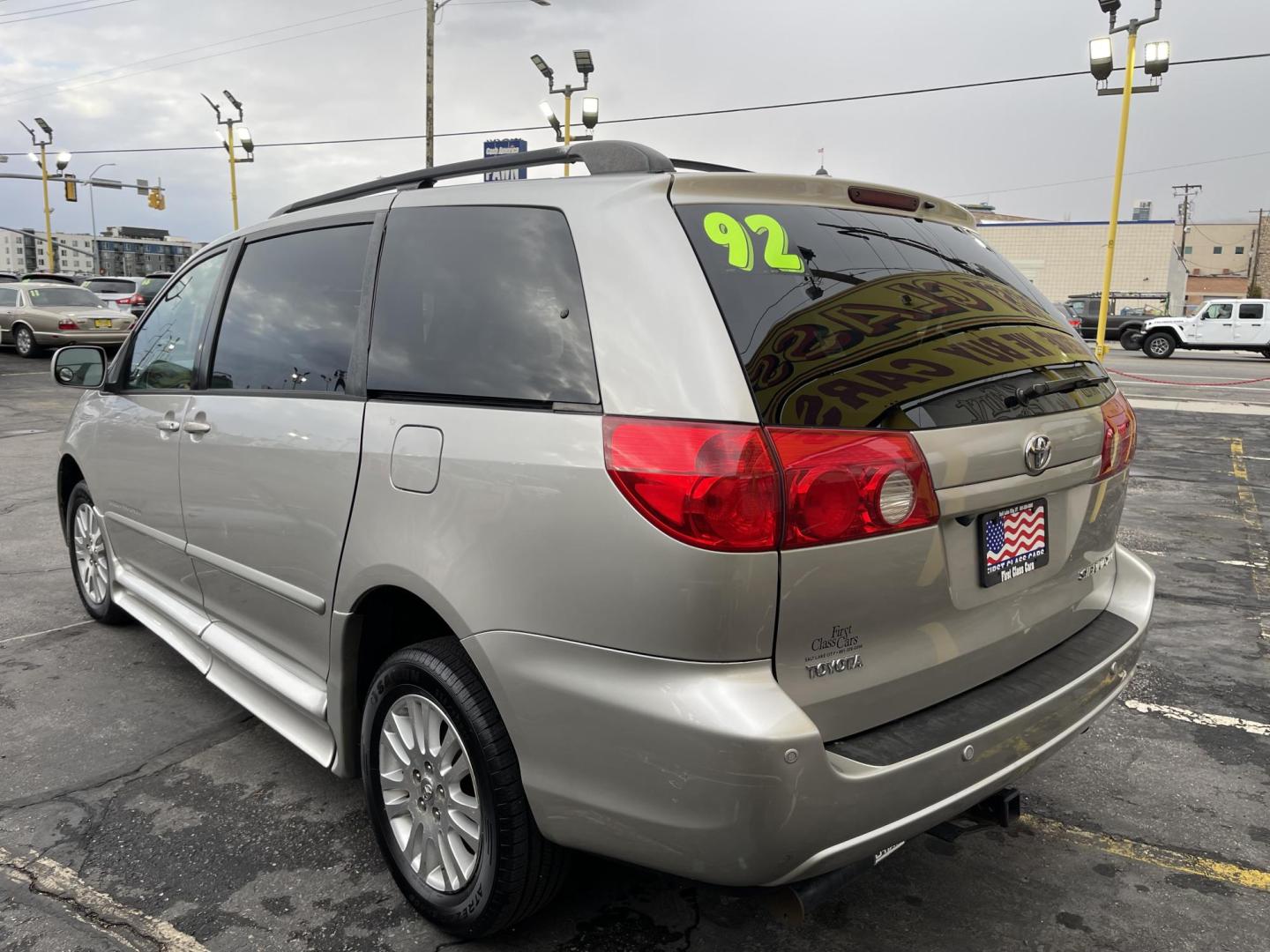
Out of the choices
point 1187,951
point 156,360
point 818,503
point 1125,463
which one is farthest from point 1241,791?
point 156,360

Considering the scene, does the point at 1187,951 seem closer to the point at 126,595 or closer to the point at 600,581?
the point at 600,581

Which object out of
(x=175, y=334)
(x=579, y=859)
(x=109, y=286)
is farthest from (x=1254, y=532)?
(x=109, y=286)

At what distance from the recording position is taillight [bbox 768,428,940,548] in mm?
1806

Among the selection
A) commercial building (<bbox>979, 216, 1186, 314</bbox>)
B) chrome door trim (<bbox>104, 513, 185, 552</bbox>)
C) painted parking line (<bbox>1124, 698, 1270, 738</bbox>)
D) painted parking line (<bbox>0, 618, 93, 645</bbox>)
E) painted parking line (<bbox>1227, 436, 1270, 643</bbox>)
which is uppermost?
commercial building (<bbox>979, 216, 1186, 314</bbox>)

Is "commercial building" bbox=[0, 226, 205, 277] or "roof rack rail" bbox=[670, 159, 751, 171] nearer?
"roof rack rail" bbox=[670, 159, 751, 171]

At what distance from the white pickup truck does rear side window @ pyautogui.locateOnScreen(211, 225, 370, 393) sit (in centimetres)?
3133

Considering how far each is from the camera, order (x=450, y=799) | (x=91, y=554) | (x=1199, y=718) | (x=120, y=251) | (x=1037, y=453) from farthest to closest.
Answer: (x=120, y=251) < (x=91, y=554) < (x=1199, y=718) < (x=450, y=799) < (x=1037, y=453)

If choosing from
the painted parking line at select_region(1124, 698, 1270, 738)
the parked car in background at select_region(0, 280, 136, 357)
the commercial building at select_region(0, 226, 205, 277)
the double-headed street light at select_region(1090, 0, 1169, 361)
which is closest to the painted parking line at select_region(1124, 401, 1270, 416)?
the double-headed street light at select_region(1090, 0, 1169, 361)

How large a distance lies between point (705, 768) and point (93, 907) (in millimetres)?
1819

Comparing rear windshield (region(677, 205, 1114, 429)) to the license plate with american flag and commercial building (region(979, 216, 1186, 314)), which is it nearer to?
the license plate with american flag

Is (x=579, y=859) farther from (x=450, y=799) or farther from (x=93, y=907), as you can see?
(x=93, y=907)

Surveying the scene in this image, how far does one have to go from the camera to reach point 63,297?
19.8 meters

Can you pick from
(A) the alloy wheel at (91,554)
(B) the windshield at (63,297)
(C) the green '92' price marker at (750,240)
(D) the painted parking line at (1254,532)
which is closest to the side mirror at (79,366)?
(A) the alloy wheel at (91,554)

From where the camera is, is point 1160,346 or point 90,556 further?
point 1160,346
